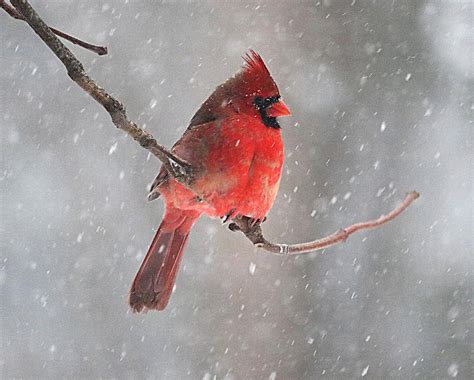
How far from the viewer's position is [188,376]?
382cm

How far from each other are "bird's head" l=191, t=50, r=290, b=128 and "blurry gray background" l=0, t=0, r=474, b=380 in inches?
59.6

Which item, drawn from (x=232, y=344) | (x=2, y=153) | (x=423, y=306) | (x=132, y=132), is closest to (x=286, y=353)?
(x=232, y=344)

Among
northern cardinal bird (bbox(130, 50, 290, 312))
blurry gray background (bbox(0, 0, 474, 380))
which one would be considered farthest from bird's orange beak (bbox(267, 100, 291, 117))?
blurry gray background (bbox(0, 0, 474, 380))

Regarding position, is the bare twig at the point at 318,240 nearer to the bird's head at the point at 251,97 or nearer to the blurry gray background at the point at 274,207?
the bird's head at the point at 251,97

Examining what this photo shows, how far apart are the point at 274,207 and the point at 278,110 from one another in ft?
5.25

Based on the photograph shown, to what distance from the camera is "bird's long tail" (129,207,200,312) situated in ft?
5.83

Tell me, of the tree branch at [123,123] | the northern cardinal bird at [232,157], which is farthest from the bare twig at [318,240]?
the northern cardinal bird at [232,157]

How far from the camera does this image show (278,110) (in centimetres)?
175

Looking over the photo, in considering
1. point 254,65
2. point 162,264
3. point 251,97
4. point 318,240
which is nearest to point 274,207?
point 162,264

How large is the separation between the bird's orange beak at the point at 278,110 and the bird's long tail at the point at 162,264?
1.10 feet

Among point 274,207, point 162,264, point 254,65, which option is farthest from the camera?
point 274,207

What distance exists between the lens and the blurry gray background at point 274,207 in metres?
3.45

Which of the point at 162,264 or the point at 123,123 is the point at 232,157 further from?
the point at 123,123

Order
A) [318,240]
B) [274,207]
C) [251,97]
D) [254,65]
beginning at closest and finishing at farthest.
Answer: [318,240] < [254,65] < [251,97] < [274,207]
